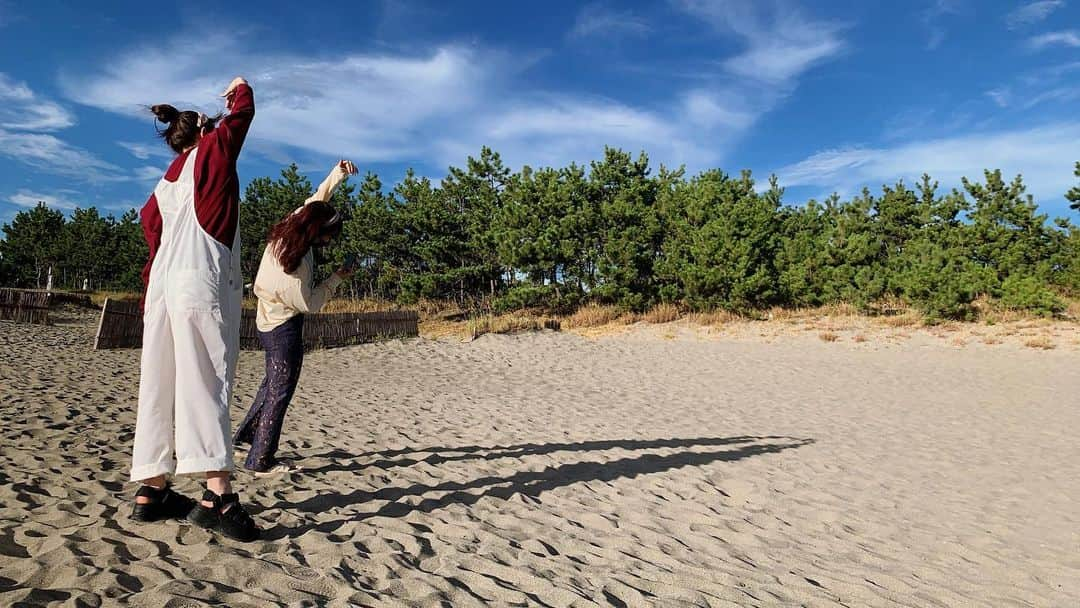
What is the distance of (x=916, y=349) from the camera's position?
17969mm

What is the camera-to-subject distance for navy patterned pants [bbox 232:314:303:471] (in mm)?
4004

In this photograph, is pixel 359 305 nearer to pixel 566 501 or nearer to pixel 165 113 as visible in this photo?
pixel 566 501

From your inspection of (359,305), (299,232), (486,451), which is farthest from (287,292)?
(359,305)

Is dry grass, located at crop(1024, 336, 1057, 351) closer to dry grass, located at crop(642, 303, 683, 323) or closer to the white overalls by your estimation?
dry grass, located at crop(642, 303, 683, 323)

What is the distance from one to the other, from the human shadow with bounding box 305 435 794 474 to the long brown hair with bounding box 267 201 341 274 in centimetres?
175

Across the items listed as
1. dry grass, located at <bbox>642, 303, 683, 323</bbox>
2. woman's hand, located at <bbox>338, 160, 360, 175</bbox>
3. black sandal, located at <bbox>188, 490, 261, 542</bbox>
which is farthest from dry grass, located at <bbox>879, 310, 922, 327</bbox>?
black sandal, located at <bbox>188, 490, 261, 542</bbox>

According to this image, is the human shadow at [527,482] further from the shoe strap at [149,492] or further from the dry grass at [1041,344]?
the dry grass at [1041,344]

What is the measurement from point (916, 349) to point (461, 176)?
2011 cm

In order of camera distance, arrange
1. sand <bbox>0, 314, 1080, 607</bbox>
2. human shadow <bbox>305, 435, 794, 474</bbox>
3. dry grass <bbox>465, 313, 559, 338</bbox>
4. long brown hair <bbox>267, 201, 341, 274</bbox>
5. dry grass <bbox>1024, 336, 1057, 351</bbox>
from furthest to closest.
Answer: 1. dry grass <bbox>465, 313, 559, 338</bbox>
2. dry grass <bbox>1024, 336, 1057, 351</bbox>
3. human shadow <bbox>305, 435, 794, 474</bbox>
4. long brown hair <bbox>267, 201, 341, 274</bbox>
5. sand <bbox>0, 314, 1080, 607</bbox>

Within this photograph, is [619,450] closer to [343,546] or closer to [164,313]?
[343,546]

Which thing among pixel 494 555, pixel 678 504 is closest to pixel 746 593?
pixel 494 555

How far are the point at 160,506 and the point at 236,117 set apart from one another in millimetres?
1907

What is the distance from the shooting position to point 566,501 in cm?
462

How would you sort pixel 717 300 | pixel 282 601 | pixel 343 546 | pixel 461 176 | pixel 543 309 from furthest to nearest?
pixel 461 176
pixel 543 309
pixel 717 300
pixel 343 546
pixel 282 601
